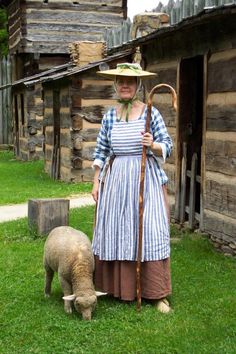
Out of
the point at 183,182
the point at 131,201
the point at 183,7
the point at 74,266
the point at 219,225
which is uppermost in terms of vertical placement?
the point at 183,7

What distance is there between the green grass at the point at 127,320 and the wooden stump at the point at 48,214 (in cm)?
154

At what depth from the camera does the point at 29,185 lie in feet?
49.6

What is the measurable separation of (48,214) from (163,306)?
3619 mm

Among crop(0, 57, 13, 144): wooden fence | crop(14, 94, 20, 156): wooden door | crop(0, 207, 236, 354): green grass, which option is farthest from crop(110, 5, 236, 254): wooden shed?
crop(0, 57, 13, 144): wooden fence

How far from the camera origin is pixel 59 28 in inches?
812

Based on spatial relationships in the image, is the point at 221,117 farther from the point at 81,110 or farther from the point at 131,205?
the point at 81,110

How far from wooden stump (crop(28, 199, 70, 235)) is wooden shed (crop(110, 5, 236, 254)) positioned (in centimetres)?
164

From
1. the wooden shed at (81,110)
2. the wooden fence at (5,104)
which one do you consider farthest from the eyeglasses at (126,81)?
the wooden fence at (5,104)

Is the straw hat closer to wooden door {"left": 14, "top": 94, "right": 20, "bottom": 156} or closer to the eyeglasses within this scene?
the eyeglasses

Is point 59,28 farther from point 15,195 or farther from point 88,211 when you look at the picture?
point 88,211

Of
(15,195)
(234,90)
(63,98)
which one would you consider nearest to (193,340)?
(234,90)

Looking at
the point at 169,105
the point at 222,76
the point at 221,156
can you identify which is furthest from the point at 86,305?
the point at 169,105

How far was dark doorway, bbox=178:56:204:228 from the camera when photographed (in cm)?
928

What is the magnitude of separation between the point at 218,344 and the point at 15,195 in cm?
880
